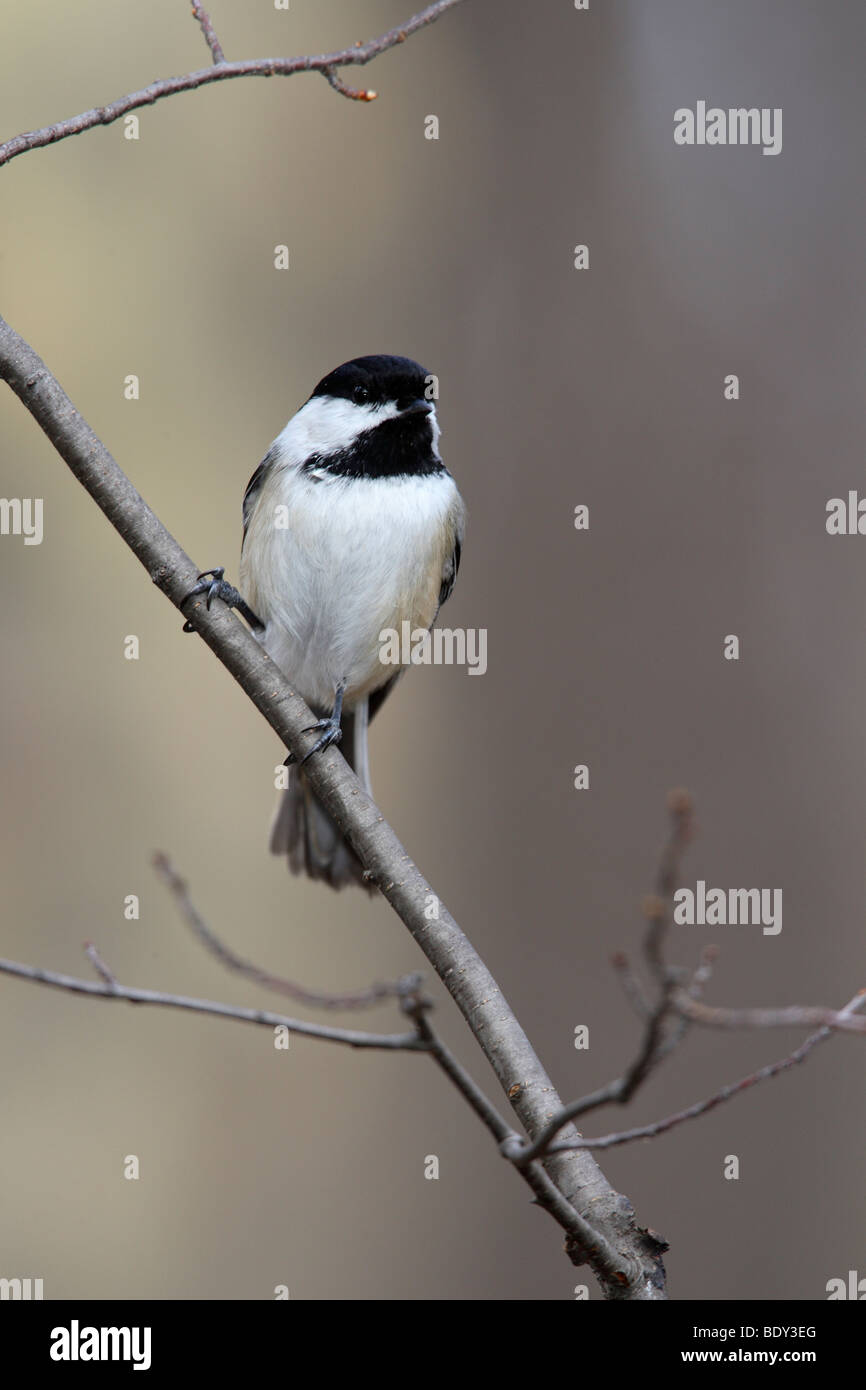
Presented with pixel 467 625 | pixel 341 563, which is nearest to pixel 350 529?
pixel 341 563

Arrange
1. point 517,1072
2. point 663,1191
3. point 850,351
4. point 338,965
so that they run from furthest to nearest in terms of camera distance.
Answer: point 338,965
point 850,351
point 663,1191
point 517,1072

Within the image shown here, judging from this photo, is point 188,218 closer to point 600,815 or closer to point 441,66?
point 441,66

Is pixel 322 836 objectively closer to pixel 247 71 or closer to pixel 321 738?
pixel 321 738

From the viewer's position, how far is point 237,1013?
3.47 feet

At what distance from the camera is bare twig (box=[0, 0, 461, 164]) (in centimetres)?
172

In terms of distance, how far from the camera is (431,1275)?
4273 millimetres

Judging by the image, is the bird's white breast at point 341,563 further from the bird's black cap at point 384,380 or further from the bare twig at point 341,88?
the bare twig at point 341,88

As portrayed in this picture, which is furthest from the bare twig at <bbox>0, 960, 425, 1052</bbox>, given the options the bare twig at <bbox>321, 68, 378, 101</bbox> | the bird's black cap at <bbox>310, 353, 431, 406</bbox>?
the bird's black cap at <bbox>310, 353, 431, 406</bbox>

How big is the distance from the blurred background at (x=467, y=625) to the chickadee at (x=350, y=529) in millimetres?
→ 1158

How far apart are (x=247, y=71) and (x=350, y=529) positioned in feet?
4.21

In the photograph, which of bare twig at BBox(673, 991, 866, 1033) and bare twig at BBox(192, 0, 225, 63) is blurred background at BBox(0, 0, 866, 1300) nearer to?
bare twig at BBox(192, 0, 225, 63)

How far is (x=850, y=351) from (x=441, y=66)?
1.99 m

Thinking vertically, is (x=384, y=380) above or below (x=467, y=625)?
above

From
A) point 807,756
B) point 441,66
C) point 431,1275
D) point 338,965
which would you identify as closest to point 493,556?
point 807,756
